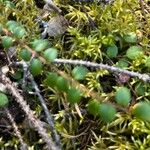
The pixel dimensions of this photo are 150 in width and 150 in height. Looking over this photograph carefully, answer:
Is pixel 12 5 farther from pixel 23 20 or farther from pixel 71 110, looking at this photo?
pixel 71 110

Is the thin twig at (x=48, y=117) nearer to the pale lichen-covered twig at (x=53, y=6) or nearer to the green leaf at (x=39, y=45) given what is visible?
the green leaf at (x=39, y=45)

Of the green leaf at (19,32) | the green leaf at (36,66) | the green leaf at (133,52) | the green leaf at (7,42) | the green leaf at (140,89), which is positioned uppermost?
the green leaf at (19,32)

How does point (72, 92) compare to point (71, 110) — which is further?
point (71, 110)

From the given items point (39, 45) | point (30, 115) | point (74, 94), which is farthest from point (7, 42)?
point (74, 94)

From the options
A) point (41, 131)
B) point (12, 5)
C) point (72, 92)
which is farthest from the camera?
point (12, 5)

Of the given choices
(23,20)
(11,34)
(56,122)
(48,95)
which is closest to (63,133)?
(56,122)

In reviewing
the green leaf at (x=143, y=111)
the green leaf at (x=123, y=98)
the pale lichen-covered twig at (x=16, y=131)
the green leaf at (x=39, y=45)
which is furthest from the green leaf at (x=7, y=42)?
the green leaf at (x=143, y=111)
